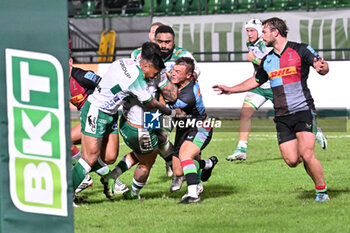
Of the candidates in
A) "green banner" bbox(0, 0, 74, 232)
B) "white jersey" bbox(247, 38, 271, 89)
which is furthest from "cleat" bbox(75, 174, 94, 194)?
"white jersey" bbox(247, 38, 271, 89)

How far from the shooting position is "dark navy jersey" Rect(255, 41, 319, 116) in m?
8.55

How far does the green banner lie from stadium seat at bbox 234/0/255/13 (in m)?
23.7

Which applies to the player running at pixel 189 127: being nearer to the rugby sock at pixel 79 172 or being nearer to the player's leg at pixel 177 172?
the player's leg at pixel 177 172

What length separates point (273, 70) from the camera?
8703mm

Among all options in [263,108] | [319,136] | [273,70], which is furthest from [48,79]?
[263,108]

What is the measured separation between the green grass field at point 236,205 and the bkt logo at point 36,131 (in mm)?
2744

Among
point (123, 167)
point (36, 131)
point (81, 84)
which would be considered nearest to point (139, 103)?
point (123, 167)

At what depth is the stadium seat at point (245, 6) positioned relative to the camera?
1097 inches

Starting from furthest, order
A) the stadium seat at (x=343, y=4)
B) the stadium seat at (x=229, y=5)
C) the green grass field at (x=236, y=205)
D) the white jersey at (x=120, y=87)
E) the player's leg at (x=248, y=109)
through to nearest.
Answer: the stadium seat at (x=229, y=5), the stadium seat at (x=343, y=4), the player's leg at (x=248, y=109), the white jersey at (x=120, y=87), the green grass field at (x=236, y=205)

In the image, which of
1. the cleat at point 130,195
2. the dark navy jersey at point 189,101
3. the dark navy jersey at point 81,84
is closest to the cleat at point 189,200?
the cleat at point 130,195

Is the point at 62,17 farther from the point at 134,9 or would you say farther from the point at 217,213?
the point at 134,9

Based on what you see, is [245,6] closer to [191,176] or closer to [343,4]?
[343,4]

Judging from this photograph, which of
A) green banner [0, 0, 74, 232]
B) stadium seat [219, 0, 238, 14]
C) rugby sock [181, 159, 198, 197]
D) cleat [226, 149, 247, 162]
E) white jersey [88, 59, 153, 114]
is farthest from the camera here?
stadium seat [219, 0, 238, 14]

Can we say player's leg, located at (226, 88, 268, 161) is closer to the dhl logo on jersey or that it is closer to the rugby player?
the rugby player
